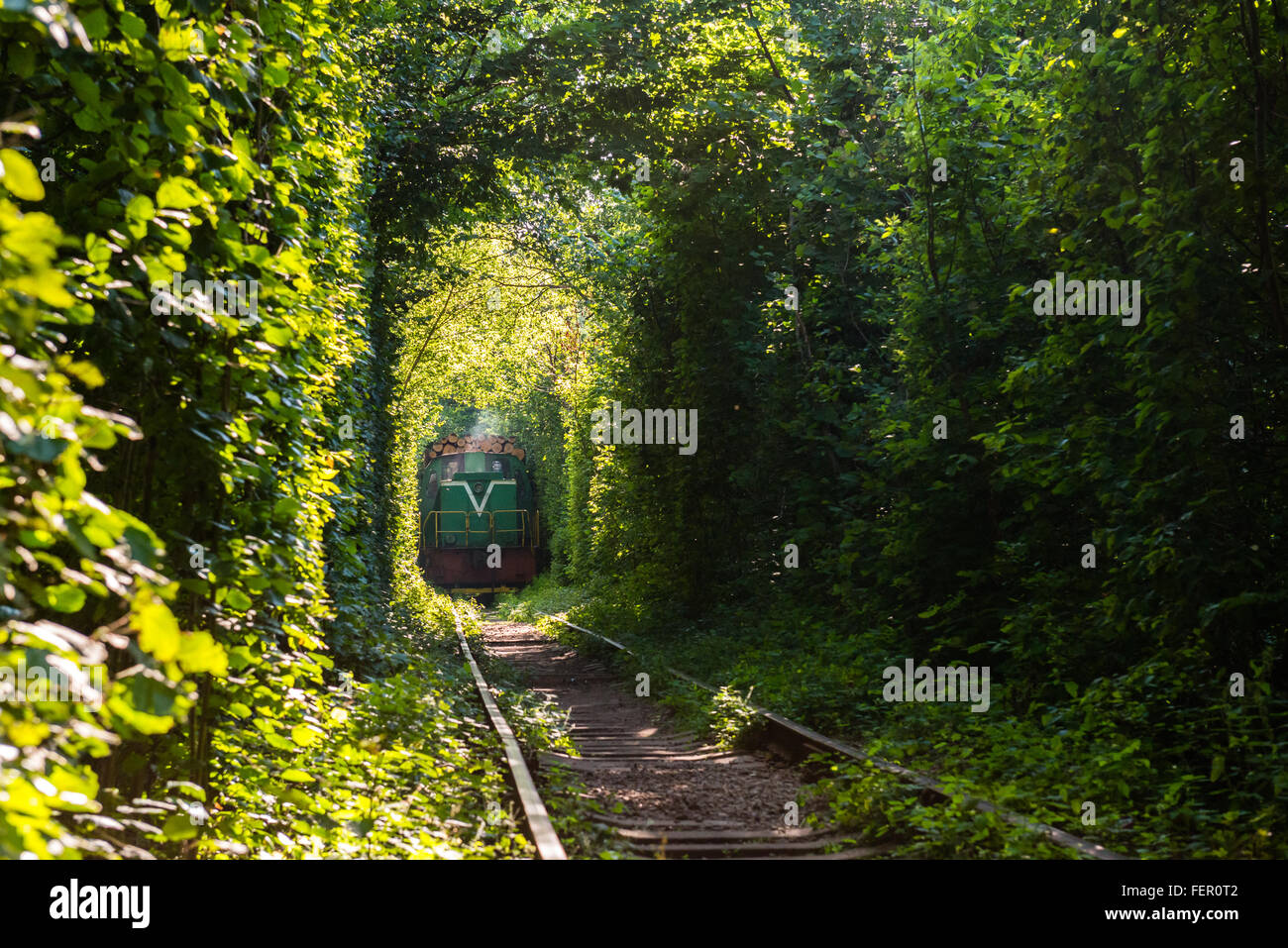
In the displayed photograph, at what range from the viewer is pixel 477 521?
3133 cm

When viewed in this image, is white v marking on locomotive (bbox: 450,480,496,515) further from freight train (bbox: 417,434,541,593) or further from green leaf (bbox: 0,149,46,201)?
green leaf (bbox: 0,149,46,201)

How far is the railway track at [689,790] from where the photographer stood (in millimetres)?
5590

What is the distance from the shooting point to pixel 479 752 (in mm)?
7688

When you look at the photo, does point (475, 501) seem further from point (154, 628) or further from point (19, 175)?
point (19, 175)

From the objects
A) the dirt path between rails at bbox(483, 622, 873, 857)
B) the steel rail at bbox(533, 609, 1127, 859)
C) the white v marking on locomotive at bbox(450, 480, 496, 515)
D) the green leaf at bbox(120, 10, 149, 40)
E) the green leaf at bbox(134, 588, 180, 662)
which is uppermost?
the green leaf at bbox(120, 10, 149, 40)

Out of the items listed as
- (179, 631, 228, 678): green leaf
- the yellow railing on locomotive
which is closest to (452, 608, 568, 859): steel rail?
(179, 631, 228, 678): green leaf

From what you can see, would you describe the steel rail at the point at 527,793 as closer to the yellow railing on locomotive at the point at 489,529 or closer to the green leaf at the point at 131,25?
the green leaf at the point at 131,25

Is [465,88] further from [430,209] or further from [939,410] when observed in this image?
[939,410]

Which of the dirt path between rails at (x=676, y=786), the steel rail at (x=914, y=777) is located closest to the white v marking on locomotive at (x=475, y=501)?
the dirt path between rails at (x=676, y=786)

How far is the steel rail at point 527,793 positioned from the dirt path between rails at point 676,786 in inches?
Result: 19.4

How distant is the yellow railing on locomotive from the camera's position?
3100 centimetres

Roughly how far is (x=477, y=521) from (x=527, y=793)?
2575 cm

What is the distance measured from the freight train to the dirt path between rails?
18.7 meters
